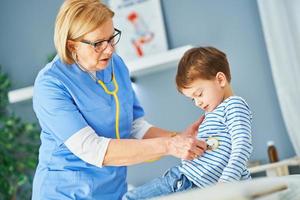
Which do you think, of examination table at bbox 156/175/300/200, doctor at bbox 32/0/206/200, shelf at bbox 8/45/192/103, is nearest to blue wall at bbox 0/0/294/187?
shelf at bbox 8/45/192/103

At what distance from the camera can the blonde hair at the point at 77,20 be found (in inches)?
66.1

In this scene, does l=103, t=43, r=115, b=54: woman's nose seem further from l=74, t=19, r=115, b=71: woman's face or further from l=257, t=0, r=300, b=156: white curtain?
l=257, t=0, r=300, b=156: white curtain

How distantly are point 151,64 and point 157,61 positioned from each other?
0.16ft

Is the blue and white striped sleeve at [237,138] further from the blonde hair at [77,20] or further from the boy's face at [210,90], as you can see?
the blonde hair at [77,20]

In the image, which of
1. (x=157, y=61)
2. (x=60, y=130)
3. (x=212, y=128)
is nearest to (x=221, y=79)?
(x=212, y=128)

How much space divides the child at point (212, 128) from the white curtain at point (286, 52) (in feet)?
6.38

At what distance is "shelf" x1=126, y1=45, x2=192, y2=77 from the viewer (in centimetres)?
361

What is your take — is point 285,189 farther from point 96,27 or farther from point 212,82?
point 96,27

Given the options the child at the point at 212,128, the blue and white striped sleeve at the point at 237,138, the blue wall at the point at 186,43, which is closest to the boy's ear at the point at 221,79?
the child at the point at 212,128

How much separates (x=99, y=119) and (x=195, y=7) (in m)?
2.31

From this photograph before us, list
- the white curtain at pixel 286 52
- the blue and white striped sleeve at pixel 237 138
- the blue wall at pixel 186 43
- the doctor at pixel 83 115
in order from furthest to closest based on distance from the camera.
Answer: the blue wall at pixel 186 43, the white curtain at pixel 286 52, the doctor at pixel 83 115, the blue and white striped sleeve at pixel 237 138

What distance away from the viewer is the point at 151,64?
366 centimetres

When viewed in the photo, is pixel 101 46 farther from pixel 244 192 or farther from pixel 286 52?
pixel 286 52

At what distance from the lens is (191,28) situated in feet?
12.8
